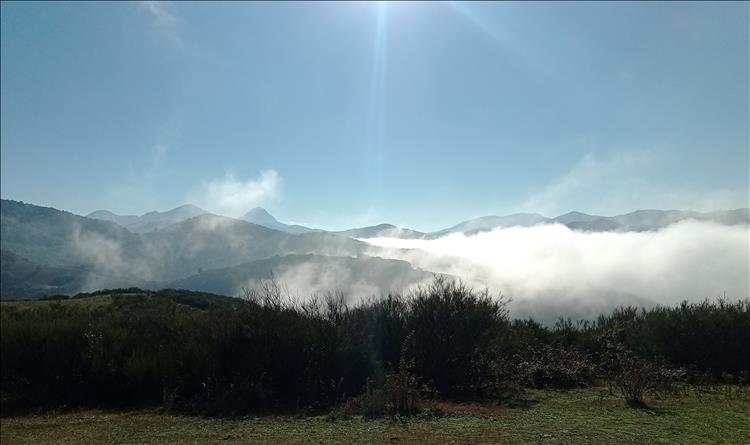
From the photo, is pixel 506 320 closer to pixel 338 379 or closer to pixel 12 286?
pixel 338 379

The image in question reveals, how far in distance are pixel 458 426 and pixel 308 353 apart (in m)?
4.94

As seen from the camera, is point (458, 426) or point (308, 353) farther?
point (308, 353)

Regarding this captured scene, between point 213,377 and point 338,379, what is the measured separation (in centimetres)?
299

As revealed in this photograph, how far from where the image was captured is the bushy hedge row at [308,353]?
498 inches

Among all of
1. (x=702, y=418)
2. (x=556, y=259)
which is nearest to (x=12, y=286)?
(x=556, y=259)

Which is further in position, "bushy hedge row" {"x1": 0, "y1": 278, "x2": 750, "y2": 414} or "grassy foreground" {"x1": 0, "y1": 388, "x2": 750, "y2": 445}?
"bushy hedge row" {"x1": 0, "y1": 278, "x2": 750, "y2": 414}

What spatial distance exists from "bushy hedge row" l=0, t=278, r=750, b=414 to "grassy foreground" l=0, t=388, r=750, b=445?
1.26 metres

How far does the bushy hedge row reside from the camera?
12.6 metres

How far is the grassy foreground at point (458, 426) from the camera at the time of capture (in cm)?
804

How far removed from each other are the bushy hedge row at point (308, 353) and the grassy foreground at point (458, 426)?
1.26 meters

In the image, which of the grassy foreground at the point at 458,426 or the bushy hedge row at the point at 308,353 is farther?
the bushy hedge row at the point at 308,353

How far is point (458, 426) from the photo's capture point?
30.0ft

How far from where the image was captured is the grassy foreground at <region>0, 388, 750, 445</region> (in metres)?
8.04

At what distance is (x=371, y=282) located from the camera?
480ft
